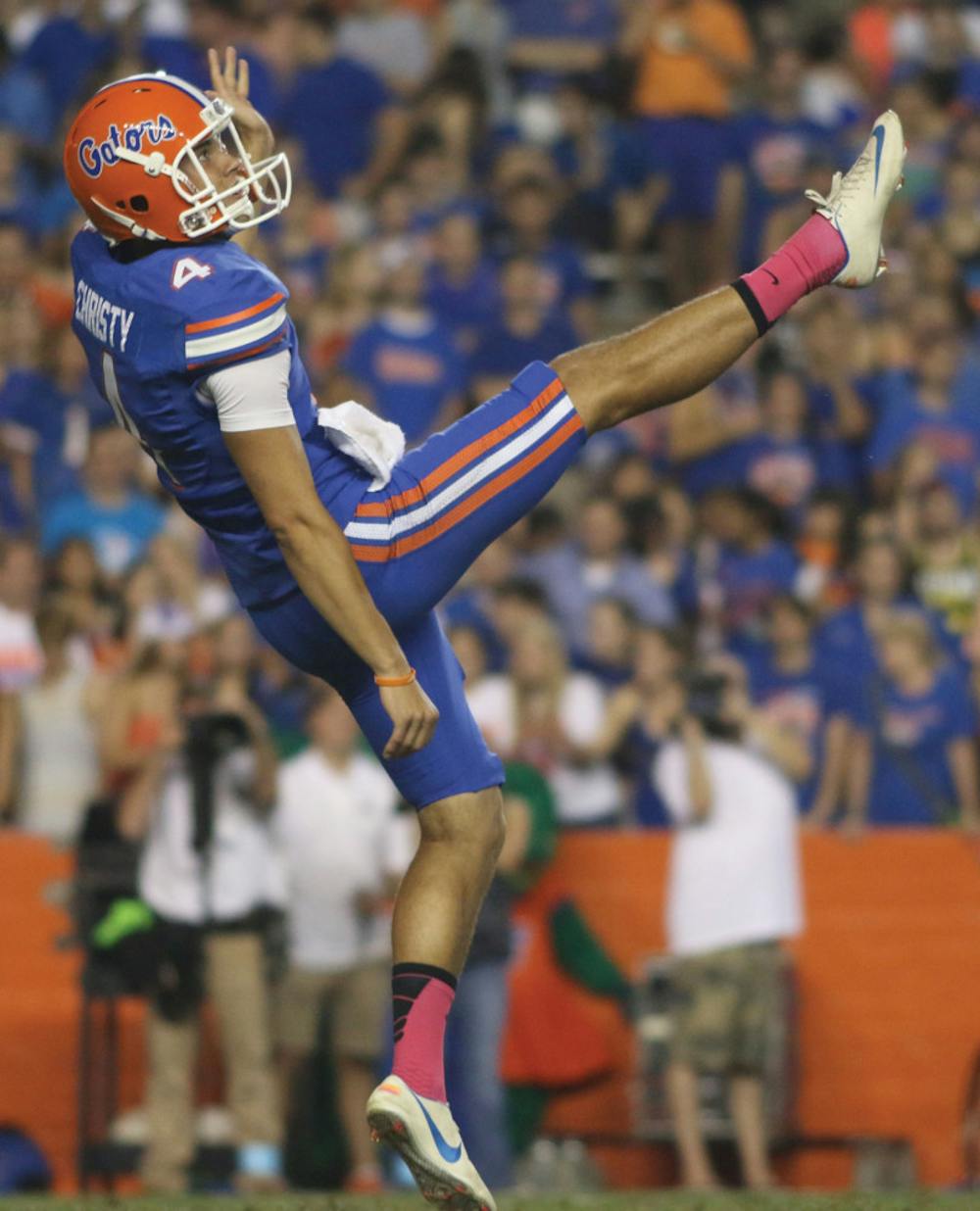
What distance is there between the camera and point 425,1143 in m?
5.06

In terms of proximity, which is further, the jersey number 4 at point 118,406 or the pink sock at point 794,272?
the pink sock at point 794,272

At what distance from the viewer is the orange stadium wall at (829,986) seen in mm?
9281

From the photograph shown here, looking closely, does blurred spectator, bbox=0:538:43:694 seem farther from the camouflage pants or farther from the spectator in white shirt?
the camouflage pants

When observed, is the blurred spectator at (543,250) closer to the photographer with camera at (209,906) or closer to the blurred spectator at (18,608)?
the blurred spectator at (18,608)

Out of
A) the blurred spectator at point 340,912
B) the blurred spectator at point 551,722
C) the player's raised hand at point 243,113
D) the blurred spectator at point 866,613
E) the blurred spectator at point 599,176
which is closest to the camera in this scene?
the player's raised hand at point 243,113

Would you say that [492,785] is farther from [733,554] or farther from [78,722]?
[733,554]

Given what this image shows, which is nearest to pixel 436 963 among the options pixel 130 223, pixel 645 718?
pixel 130 223

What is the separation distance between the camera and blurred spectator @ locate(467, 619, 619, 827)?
955 centimetres

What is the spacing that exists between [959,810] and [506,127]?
5.26 metres

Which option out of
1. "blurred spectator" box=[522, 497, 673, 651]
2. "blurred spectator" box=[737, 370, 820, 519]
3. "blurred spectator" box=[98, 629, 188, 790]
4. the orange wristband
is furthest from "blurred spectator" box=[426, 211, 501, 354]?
the orange wristband

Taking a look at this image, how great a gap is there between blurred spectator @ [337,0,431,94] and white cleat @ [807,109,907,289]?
320 inches

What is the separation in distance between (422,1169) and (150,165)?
215 cm

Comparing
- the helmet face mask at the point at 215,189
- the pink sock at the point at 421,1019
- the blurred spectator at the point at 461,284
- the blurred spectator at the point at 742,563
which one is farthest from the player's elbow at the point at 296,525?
the blurred spectator at the point at 461,284

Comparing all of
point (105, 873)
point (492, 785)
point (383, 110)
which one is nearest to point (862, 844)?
point (105, 873)
